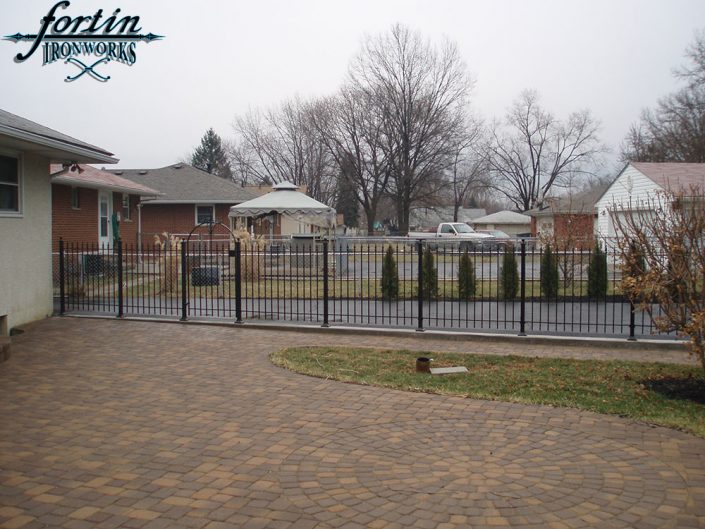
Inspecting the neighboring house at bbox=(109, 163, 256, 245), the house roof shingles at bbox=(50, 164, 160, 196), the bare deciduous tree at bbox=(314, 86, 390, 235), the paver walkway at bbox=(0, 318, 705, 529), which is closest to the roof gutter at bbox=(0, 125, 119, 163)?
the paver walkway at bbox=(0, 318, 705, 529)

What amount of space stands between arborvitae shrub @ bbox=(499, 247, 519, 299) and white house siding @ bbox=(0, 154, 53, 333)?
9928 mm

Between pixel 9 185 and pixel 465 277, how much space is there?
9.90 meters

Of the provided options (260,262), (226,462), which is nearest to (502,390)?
(226,462)

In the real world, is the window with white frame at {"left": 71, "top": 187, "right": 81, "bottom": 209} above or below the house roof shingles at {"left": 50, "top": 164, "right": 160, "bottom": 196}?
below

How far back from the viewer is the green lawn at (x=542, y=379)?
6.50 meters

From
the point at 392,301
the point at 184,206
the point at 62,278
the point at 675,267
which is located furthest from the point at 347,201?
the point at 675,267

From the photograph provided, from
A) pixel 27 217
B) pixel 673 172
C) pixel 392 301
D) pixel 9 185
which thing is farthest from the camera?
pixel 673 172

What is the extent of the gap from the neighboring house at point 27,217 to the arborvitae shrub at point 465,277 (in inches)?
330

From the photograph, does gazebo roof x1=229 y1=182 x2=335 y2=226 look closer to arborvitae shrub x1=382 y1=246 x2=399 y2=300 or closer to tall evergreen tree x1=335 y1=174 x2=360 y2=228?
arborvitae shrub x1=382 y1=246 x2=399 y2=300

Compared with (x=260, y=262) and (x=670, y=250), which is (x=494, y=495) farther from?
(x=260, y=262)

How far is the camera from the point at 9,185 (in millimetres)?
11031

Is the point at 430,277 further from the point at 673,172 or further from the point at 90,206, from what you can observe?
the point at 673,172

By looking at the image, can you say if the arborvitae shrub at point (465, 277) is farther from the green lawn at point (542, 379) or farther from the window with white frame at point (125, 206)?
the window with white frame at point (125, 206)

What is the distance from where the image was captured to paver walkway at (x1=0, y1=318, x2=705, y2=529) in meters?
4.09
